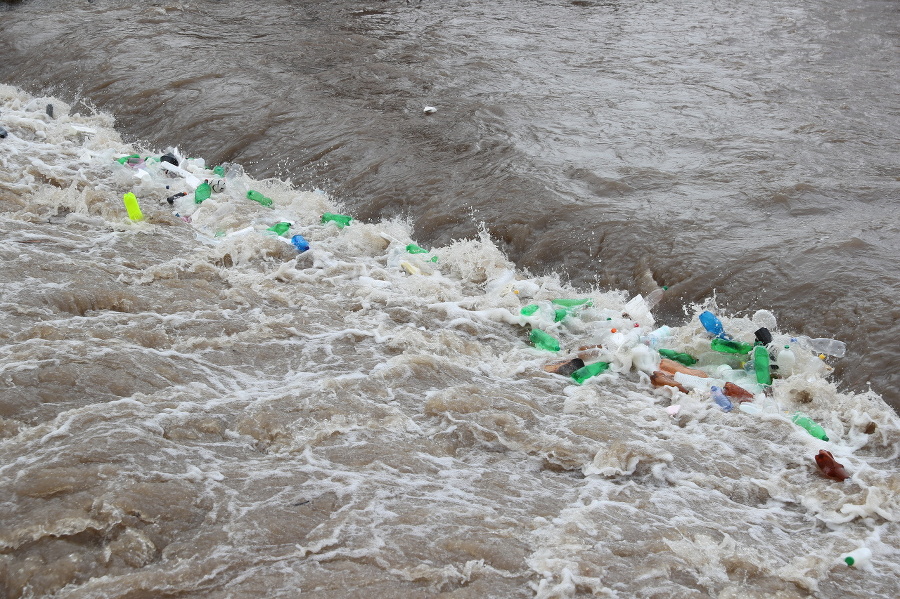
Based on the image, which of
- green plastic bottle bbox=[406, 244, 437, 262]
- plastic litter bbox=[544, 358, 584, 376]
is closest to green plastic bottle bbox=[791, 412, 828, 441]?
plastic litter bbox=[544, 358, 584, 376]

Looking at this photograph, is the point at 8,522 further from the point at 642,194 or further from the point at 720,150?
the point at 720,150

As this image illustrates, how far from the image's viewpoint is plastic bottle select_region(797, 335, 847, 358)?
17.1 feet

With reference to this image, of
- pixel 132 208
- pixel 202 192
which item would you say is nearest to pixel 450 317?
pixel 132 208

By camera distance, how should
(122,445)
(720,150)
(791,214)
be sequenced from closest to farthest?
(122,445)
(791,214)
(720,150)

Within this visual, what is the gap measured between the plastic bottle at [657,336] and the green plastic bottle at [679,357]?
0.09 m

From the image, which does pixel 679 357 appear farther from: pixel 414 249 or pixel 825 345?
pixel 414 249

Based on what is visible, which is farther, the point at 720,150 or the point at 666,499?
the point at 720,150

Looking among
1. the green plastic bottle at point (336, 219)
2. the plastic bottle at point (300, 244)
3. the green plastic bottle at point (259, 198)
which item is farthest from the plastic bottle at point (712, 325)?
the green plastic bottle at point (259, 198)

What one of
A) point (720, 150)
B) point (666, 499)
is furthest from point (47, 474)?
point (720, 150)

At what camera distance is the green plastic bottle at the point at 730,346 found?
5246mm

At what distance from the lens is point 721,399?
183 inches

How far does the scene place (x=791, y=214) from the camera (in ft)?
22.0

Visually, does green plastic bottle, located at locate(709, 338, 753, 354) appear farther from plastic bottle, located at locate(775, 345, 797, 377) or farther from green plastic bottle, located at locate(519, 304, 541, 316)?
green plastic bottle, located at locate(519, 304, 541, 316)

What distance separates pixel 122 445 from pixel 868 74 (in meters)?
10.1
